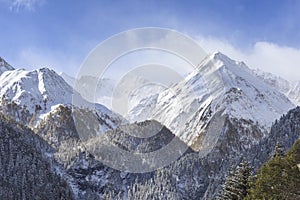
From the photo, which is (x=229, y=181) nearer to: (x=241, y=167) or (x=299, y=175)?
(x=241, y=167)

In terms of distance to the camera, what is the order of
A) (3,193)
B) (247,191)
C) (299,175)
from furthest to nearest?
(3,193) → (247,191) → (299,175)

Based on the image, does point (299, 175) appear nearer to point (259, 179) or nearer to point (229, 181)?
point (259, 179)

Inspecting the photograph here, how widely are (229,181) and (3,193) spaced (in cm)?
17270

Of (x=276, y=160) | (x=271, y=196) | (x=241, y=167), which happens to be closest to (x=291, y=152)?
(x=276, y=160)

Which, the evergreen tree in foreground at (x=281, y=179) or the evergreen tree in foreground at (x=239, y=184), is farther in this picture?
the evergreen tree in foreground at (x=239, y=184)

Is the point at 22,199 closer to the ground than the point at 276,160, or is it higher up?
higher up

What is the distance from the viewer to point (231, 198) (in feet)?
135

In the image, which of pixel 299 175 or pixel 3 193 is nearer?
pixel 299 175

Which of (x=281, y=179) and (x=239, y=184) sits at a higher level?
(x=239, y=184)

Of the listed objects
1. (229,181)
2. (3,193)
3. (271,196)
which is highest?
(3,193)

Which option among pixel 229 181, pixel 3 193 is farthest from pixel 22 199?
pixel 229 181

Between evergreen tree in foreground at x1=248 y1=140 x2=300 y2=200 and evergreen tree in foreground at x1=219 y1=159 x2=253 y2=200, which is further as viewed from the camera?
evergreen tree in foreground at x1=219 y1=159 x2=253 y2=200

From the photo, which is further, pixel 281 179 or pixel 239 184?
pixel 239 184

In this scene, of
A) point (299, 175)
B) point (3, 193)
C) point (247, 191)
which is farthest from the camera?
point (3, 193)
